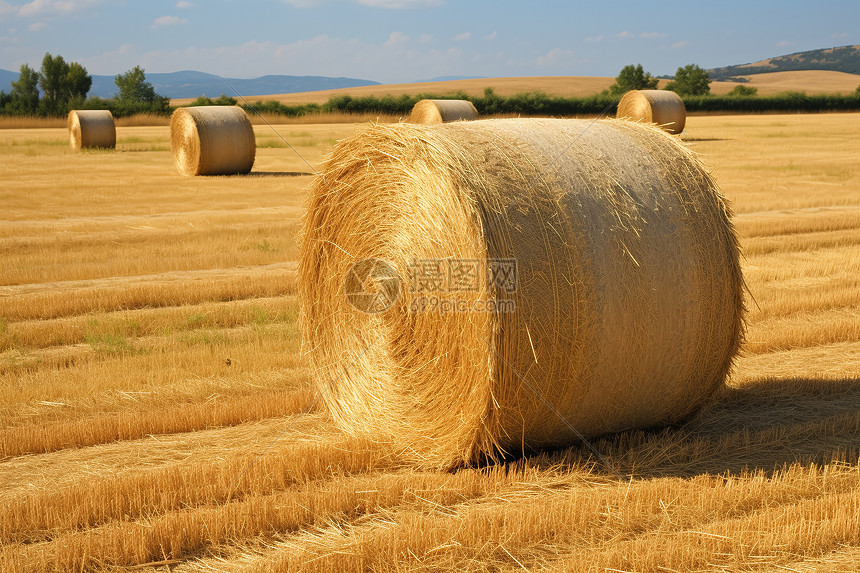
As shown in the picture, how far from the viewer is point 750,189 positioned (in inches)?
695

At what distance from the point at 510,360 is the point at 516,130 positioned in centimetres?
158

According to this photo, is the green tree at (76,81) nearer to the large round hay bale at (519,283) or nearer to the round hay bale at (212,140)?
the round hay bale at (212,140)

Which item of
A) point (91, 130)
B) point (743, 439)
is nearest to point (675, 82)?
point (91, 130)

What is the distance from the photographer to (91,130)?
27297mm

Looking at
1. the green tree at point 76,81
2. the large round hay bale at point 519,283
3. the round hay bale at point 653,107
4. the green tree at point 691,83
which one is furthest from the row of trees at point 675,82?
the large round hay bale at point 519,283

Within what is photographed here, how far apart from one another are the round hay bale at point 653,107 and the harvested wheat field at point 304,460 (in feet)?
62.5

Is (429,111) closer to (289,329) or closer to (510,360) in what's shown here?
(289,329)

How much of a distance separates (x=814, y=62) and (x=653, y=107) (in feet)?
488

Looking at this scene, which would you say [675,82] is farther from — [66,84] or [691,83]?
[66,84]

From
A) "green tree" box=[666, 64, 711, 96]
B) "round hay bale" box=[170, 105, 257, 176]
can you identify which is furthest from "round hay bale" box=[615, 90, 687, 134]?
"green tree" box=[666, 64, 711, 96]

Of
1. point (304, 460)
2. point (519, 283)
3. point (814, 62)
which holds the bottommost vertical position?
point (304, 460)

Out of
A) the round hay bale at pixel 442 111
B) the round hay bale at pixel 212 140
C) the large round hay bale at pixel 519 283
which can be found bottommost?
the large round hay bale at pixel 519 283

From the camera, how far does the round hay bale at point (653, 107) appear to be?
95.8 ft

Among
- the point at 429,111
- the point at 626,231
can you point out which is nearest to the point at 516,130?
the point at 626,231
